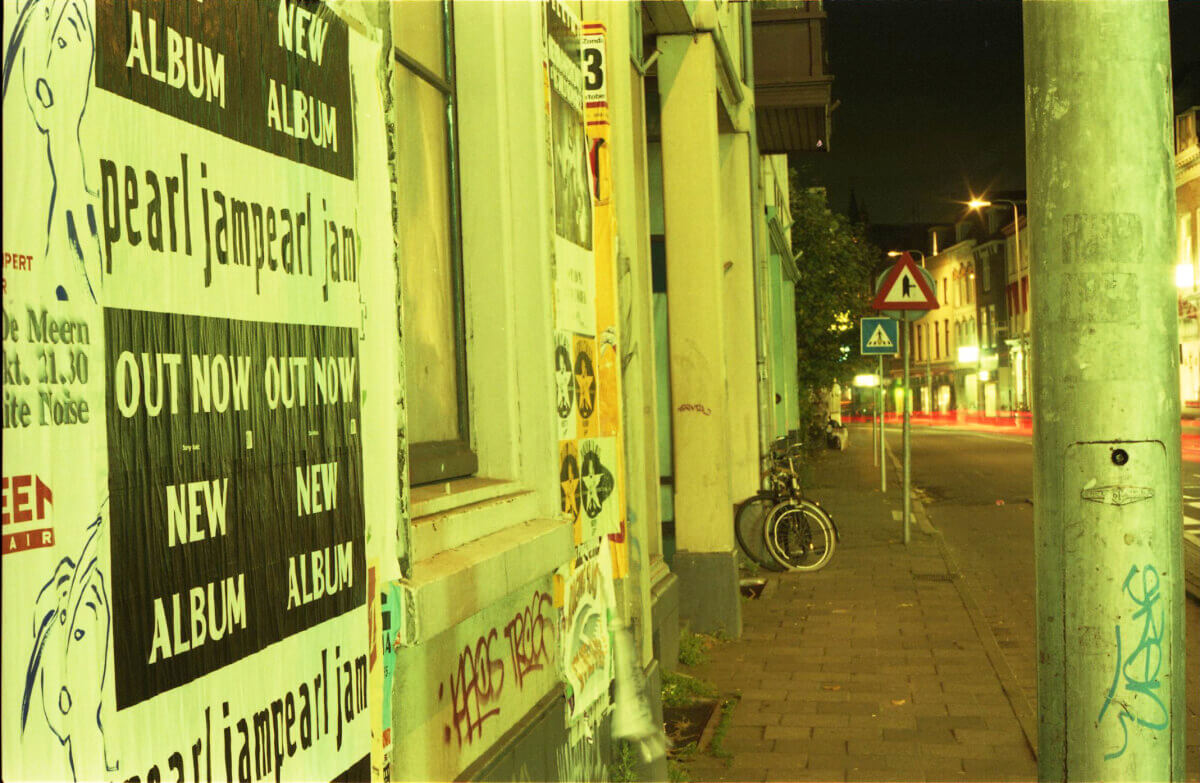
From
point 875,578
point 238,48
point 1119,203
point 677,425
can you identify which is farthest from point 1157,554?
point 875,578

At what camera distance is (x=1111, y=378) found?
3.20 m

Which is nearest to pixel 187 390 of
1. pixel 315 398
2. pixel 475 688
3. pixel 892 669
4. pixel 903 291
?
pixel 315 398

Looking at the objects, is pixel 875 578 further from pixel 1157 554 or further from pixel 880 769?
pixel 1157 554

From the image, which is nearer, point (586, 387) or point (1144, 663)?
point (1144, 663)

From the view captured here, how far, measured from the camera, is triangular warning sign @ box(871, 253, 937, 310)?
1449 cm

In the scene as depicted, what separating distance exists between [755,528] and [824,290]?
17.3 meters

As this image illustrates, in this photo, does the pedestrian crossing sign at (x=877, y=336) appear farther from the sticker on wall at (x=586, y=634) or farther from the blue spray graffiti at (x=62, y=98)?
the blue spray graffiti at (x=62, y=98)

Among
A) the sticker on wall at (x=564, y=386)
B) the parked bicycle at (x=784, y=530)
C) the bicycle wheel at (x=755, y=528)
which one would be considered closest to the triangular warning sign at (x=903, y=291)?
the parked bicycle at (x=784, y=530)

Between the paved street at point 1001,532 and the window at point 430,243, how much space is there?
2104 millimetres

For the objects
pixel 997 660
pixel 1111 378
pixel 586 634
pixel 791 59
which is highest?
pixel 791 59

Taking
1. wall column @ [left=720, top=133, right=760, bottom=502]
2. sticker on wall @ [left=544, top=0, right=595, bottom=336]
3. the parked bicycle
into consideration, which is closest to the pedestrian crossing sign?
wall column @ [left=720, top=133, right=760, bottom=502]

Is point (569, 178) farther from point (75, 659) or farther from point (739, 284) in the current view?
point (739, 284)

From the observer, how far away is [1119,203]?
3.19 metres

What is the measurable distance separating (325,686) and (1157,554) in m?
1.98
